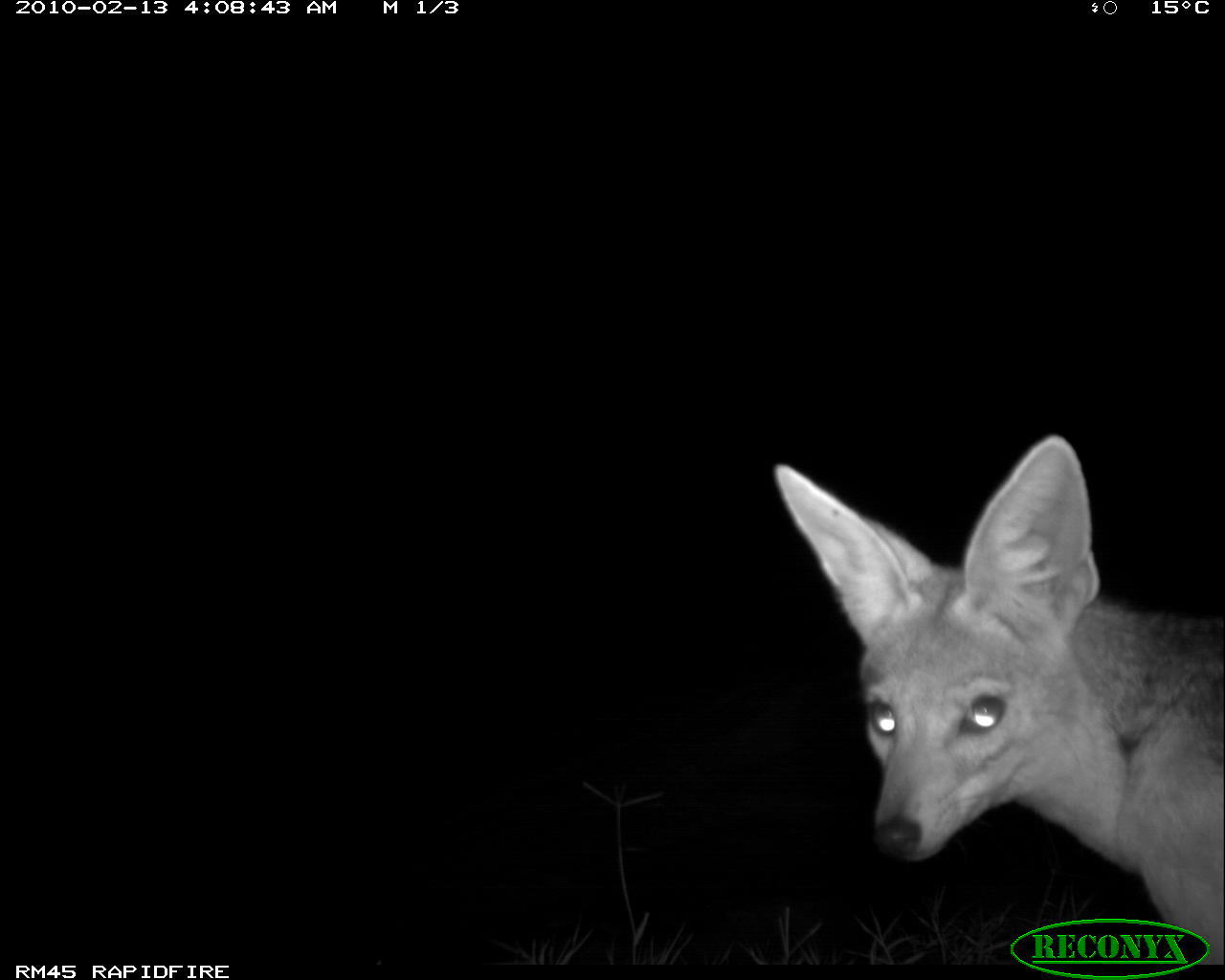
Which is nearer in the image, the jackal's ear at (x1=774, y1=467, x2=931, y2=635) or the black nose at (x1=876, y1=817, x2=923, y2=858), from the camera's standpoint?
the black nose at (x1=876, y1=817, x2=923, y2=858)

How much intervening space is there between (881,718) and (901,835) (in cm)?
45

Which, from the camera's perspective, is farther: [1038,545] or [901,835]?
[1038,545]

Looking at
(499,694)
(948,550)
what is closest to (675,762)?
(499,694)

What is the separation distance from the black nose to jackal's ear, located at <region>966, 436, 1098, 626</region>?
79cm

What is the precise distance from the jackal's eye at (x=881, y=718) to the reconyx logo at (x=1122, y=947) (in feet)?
2.54

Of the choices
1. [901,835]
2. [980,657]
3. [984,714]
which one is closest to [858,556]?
[980,657]

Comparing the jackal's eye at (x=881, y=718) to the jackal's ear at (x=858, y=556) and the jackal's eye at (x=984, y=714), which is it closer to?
the jackal's eye at (x=984, y=714)

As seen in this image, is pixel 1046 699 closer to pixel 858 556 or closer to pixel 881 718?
pixel 881 718

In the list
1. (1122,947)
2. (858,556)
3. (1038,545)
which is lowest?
(1122,947)

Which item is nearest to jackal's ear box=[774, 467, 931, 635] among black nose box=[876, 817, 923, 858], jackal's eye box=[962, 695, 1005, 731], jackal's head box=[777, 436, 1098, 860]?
jackal's head box=[777, 436, 1098, 860]

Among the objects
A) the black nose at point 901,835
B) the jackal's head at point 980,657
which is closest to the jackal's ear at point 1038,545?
the jackal's head at point 980,657

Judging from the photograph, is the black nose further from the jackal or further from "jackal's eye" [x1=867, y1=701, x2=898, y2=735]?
"jackal's eye" [x1=867, y1=701, x2=898, y2=735]

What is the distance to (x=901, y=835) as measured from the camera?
11.1 feet

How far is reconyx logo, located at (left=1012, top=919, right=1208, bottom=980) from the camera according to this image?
3.03m
